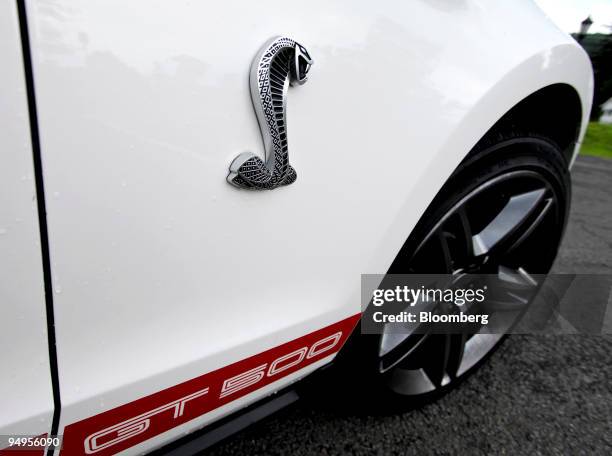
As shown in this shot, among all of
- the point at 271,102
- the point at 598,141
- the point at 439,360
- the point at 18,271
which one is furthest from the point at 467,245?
the point at 598,141

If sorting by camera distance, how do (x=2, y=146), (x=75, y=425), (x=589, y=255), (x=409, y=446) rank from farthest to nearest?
(x=589, y=255), (x=409, y=446), (x=75, y=425), (x=2, y=146)

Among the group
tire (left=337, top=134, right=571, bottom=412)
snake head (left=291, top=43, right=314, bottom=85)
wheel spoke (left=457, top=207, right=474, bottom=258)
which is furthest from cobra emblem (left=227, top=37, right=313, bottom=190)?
wheel spoke (left=457, top=207, right=474, bottom=258)

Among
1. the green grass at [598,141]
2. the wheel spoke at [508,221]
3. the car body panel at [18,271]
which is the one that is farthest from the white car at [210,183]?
the green grass at [598,141]

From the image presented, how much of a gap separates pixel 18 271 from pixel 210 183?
0.75 ft

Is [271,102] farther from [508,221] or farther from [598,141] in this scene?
[598,141]

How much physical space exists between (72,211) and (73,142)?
75 mm

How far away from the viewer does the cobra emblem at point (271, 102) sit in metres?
0.52

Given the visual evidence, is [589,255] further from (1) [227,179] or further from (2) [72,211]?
(2) [72,211]

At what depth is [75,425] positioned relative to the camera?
530 mm

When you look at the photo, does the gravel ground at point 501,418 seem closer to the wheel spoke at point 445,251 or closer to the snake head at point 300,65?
the wheel spoke at point 445,251

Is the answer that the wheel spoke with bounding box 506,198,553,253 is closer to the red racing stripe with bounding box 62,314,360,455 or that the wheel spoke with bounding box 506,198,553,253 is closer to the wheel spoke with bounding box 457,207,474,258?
the wheel spoke with bounding box 457,207,474,258

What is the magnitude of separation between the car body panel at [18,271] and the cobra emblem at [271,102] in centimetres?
23

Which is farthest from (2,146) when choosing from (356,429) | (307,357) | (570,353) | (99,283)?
(570,353)

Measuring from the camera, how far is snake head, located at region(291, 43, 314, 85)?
54 cm
